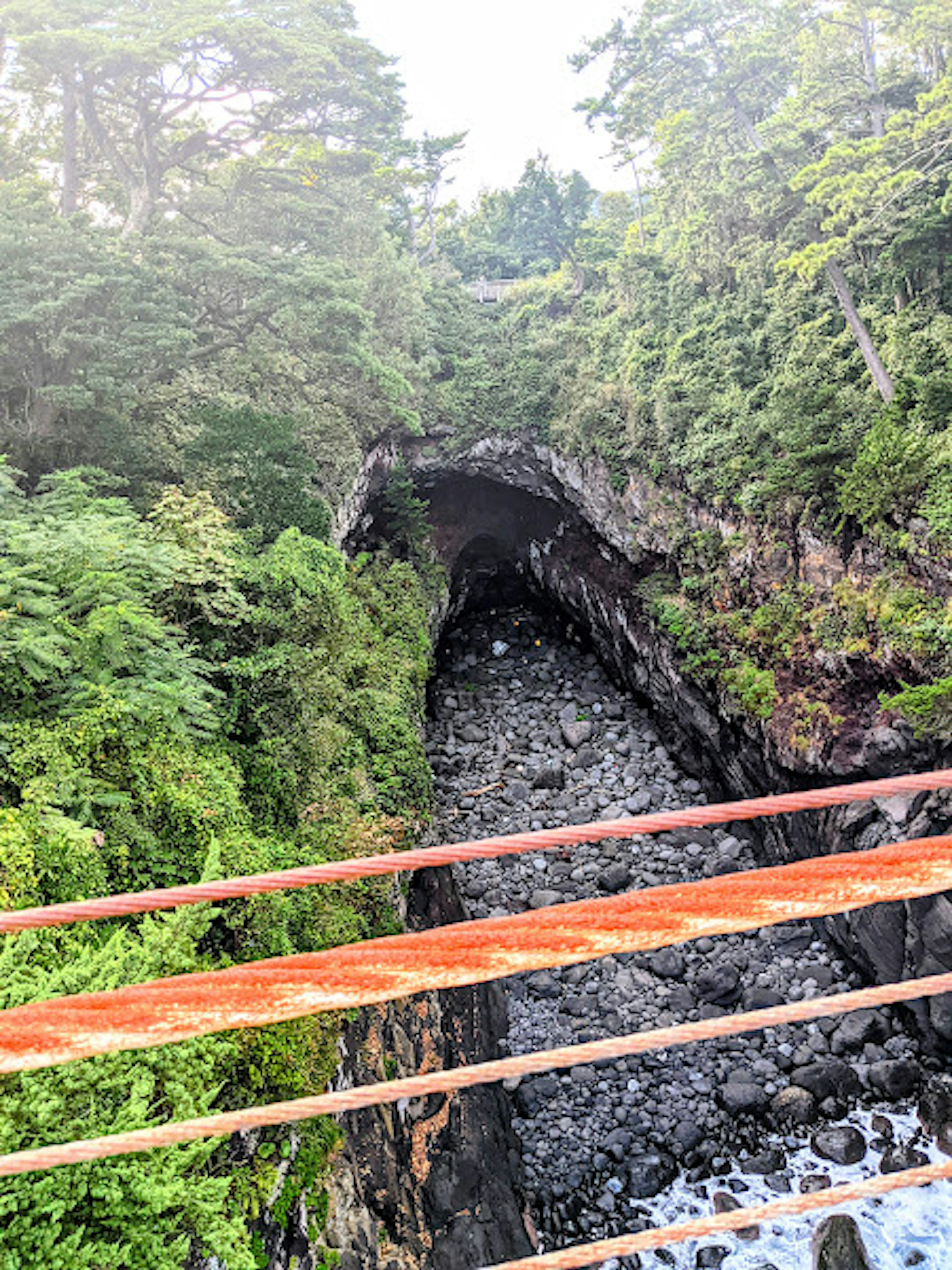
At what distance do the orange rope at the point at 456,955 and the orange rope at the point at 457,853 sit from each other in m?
0.15

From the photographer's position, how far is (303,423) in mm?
15422

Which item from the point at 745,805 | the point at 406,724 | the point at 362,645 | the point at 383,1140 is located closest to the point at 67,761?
the point at 383,1140

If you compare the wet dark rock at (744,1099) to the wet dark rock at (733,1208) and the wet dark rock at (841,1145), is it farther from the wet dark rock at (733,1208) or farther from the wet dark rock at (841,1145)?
the wet dark rock at (733,1208)

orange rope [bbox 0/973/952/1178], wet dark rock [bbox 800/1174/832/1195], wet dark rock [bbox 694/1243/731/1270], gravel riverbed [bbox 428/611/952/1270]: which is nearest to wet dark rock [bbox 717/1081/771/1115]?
gravel riverbed [bbox 428/611/952/1270]

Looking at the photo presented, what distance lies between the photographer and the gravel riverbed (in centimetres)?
980

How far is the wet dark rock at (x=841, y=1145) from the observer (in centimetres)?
984

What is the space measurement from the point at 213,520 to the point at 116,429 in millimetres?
3331

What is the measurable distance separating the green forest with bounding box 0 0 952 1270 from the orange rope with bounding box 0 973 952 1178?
2.78m

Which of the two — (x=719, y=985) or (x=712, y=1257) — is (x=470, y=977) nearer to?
(x=712, y=1257)

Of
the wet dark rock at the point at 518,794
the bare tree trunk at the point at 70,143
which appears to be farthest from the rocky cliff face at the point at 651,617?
the bare tree trunk at the point at 70,143

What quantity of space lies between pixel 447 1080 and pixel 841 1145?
11.4 metres

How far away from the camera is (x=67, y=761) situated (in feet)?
19.7

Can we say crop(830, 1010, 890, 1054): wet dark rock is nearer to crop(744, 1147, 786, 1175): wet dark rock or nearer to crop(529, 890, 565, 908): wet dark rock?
crop(744, 1147, 786, 1175): wet dark rock

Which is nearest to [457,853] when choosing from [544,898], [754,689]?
[544,898]
